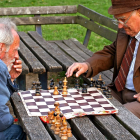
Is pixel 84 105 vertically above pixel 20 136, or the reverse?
pixel 84 105

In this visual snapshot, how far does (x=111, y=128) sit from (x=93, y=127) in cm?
14

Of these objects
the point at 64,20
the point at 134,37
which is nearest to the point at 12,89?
the point at 134,37

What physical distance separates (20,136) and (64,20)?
13.9 feet

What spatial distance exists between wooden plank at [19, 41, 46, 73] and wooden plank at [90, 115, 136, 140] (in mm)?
1313

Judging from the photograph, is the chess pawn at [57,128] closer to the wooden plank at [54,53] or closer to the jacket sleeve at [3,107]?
the jacket sleeve at [3,107]

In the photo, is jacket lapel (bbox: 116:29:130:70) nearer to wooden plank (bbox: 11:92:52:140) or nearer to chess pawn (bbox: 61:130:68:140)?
wooden plank (bbox: 11:92:52:140)

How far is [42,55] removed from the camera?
4379mm

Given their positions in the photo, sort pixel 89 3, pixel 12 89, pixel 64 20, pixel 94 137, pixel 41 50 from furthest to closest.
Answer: pixel 89 3 < pixel 64 20 < pixel 41 50 < pixel 12 89 < pixel 94 137

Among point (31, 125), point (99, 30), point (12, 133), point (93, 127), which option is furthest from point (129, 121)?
point (99, 30)

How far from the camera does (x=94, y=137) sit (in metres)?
2.22

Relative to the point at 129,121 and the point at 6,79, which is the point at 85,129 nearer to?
the point at 129,121

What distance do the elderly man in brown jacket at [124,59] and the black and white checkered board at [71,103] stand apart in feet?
0.95

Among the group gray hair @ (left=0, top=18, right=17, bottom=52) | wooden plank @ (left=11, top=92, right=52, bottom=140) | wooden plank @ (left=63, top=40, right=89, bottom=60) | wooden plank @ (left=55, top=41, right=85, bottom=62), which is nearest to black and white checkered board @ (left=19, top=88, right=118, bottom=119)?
wooden plank @ (left=11, top=92, right=52, bottom=140)

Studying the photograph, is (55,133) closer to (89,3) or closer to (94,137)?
(94,137)
